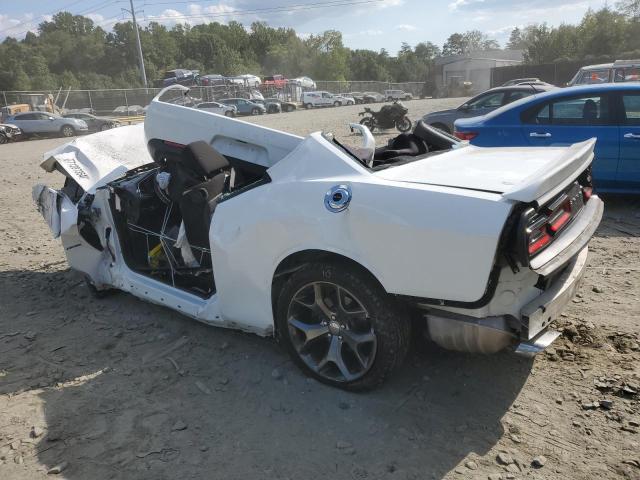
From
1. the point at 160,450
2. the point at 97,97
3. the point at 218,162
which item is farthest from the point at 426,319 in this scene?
the point at 97,97

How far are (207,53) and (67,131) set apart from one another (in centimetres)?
8930

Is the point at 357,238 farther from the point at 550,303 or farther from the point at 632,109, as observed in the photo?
the point at 632,109

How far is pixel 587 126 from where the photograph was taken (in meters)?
6.48

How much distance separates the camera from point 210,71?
10038 cm

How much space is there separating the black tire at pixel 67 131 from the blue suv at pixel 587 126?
83.7 ft

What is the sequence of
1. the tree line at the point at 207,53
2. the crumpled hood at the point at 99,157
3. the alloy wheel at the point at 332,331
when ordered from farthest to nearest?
the tree line at the point at 207,53 → the crumpled hood at the point at 99,157 → the alloy wheel at the point at 332,331

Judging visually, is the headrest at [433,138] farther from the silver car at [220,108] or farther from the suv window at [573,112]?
the silver car at [220,108]

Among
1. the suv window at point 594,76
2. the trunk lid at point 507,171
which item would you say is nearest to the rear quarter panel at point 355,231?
the trunk lid at point 507,171

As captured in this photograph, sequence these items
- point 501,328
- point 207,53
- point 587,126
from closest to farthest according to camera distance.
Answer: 1. point 501,328
2. point 587,126
3. point 207,53

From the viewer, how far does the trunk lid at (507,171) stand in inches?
94.2

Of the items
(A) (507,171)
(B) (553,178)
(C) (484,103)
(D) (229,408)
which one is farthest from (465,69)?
(D) (229,408)

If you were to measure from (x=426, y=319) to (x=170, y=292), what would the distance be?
2.05 meters

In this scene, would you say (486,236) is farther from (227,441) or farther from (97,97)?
(97,97)

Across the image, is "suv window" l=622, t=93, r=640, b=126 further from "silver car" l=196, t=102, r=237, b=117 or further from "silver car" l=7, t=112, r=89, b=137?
"silver car" l=196, t=102, r=237, b=117
